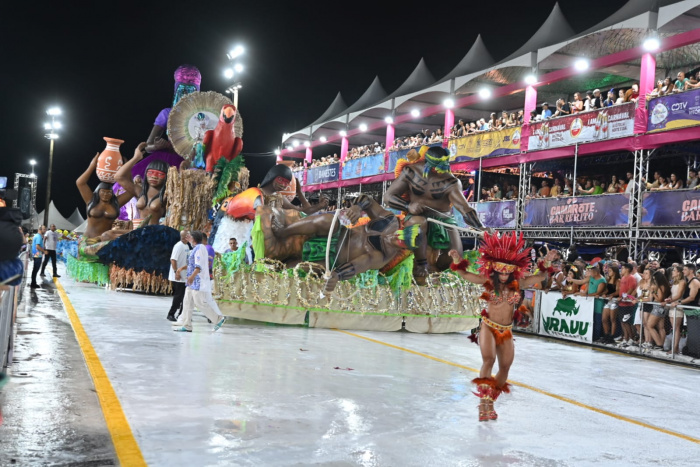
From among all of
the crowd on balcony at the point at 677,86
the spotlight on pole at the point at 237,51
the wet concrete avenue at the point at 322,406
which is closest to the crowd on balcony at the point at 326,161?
the spotlight on pole at the point at 237,51

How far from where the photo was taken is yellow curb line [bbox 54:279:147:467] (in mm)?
3646

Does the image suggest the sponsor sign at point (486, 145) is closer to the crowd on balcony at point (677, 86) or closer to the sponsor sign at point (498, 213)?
the sponsor sign at point (498, 213)

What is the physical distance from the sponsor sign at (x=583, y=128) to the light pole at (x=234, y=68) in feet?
31.5

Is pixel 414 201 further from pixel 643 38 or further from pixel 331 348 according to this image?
pixel 643 38

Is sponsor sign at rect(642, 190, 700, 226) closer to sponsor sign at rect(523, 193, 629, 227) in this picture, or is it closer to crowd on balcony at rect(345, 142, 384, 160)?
sponsor sign at rect(523, 193, 629, 227)

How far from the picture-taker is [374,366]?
732 cm

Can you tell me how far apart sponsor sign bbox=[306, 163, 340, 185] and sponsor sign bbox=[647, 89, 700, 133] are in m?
17.1

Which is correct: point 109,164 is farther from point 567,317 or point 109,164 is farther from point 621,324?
point 621,324

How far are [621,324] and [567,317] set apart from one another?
1.26m

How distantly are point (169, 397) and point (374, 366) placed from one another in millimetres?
2790

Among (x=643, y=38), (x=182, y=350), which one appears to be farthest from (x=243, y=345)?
(x=643, y=38)

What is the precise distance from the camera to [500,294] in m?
5.62

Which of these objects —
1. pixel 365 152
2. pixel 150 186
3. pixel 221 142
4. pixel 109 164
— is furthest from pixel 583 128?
pixel 109 164

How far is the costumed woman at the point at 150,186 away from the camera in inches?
671
